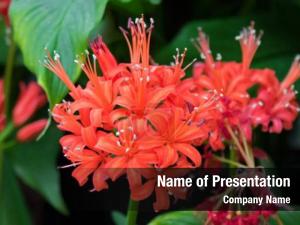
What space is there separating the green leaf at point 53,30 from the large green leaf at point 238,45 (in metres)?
0.26

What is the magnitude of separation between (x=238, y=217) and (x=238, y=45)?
16.9 inches

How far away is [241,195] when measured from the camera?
1.84 ft

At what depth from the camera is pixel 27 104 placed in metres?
0.94

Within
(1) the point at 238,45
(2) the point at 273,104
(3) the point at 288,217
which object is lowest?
(3) the point at 288,217

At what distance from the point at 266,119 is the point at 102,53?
183mm

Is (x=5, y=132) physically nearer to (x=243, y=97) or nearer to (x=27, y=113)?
(x=27, y=113)

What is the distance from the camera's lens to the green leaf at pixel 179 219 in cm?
58

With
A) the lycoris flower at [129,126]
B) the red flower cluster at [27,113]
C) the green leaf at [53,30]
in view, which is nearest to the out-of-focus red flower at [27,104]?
the red flower cluster at [27,113]

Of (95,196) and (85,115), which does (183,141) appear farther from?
(95,196)

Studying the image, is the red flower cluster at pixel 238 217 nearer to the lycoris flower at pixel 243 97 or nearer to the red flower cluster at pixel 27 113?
the lycoris flower at pixel 243 97

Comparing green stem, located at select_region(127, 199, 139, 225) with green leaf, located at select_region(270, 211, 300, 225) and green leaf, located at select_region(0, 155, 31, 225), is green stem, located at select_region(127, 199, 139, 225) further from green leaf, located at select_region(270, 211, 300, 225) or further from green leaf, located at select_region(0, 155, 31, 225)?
green leaf, located at select_region(0, 155, 31, 225)

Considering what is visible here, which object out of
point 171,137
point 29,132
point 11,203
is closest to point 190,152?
point 171,137

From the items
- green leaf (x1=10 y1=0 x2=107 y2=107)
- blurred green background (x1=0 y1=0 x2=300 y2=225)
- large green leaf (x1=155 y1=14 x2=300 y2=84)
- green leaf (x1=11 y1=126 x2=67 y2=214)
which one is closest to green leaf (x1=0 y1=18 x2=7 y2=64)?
blurred green background (x1=0 y1=0 x2=300 y2=225)

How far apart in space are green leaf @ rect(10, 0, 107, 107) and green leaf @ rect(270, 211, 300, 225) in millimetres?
218
